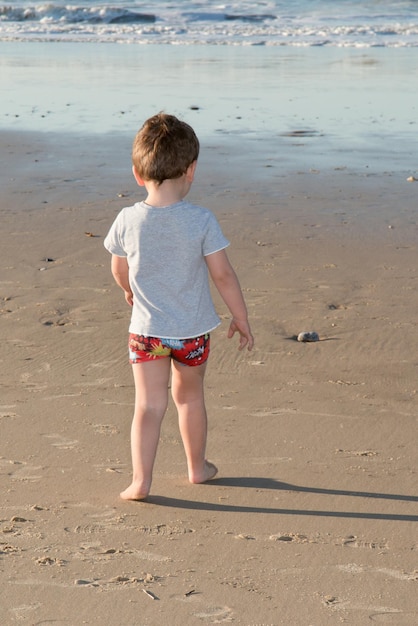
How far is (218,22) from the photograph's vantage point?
31.6m

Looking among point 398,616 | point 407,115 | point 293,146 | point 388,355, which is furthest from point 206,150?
A: point 398,616

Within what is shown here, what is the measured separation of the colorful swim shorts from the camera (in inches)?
128

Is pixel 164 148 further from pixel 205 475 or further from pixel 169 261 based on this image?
pixel 205 475

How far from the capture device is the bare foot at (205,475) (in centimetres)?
341

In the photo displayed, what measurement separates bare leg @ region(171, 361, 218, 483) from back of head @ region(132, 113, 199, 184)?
0.71m

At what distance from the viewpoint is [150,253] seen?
322cm

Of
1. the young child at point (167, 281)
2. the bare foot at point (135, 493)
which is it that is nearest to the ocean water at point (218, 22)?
the young child at point (167, 281)

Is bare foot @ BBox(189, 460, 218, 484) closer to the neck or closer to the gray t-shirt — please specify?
the gray t-shirt

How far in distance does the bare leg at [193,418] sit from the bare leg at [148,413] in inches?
3.1

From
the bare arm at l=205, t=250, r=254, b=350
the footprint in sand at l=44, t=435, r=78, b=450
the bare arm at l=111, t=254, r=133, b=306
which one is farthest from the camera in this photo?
the footprint in sand at l=44, t=435, r=78, b=450

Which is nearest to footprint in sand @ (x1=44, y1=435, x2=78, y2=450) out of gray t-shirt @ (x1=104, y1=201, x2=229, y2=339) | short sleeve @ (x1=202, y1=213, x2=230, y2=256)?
gray t-shirt @ (x1=104, y1=201, x2=229, y2=339)

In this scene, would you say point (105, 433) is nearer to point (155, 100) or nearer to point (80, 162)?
point (80, 162)

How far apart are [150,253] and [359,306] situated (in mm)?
2483

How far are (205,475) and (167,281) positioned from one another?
2.45ft
